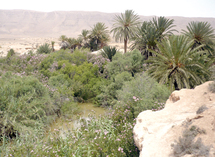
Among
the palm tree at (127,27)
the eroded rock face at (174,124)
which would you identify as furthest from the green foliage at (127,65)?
the eroded rock face at (174,124)

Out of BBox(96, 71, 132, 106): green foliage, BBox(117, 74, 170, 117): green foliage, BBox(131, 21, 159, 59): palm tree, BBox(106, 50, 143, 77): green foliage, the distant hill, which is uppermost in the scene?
the distant hill

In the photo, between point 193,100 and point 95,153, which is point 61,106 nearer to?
point 95,153

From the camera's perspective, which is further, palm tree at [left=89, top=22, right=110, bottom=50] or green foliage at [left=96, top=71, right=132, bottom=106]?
palm tree at [left=89, top=22, right=110, bottom=50]

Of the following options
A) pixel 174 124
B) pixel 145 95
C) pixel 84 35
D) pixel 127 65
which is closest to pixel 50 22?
pixel 84 35

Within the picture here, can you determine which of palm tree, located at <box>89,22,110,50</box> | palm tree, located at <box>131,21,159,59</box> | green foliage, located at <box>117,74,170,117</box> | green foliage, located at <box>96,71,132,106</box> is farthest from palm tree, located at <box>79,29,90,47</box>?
green foliage, located at <box>117,74,170,117</box>

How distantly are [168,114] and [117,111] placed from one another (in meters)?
3.08

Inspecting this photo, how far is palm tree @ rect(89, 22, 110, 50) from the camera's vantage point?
2922 cm

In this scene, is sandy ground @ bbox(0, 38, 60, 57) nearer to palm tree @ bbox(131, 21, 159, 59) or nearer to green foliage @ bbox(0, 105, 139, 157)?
palm tree @ bbox(131, 21, 159, 59)

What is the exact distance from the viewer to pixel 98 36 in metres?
29.5

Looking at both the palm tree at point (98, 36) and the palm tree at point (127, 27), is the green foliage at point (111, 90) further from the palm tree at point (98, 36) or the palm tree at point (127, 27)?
the palm tree at point (98, 36)

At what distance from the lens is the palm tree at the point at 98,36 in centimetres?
2922

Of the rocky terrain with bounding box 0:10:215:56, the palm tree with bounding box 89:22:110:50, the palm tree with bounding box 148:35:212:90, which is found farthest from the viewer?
the rocky terrain with bounding box 0:10:215:56

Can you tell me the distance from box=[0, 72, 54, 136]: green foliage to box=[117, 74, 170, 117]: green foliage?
3622 mm

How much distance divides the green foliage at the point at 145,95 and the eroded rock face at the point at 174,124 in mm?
2146
